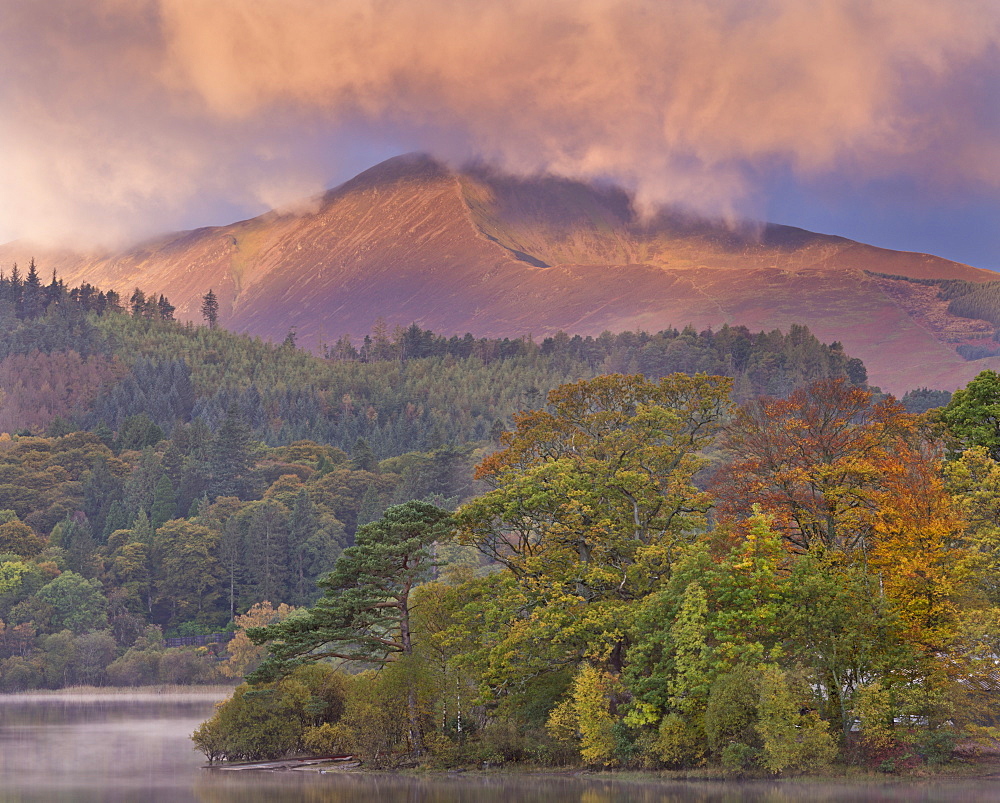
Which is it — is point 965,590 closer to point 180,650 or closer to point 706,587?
point 706,587

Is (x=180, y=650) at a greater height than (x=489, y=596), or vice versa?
(x=489, y=596)

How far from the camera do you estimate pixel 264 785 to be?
5019 centimetres

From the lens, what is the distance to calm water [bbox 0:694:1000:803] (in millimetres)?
41000

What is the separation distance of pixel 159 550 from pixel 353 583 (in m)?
108

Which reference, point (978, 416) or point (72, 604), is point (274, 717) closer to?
point (978, 416)

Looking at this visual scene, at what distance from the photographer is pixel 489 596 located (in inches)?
2165

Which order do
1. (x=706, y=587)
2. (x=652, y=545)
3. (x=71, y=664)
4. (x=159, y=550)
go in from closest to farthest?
(x=706, y=587) → (x=652, y=545) → (x=71, y=664) → (x=159, y=550)

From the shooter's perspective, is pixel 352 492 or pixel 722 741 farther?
pixel 352 492

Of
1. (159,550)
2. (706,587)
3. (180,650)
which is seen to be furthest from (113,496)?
(706,587)

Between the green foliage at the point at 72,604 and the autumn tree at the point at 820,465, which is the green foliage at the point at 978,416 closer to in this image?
the autumn tree at the point at 820,465

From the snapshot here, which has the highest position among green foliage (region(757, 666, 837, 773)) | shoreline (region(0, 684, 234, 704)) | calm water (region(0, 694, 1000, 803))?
green foliage (region(757, 666, 837, 773))

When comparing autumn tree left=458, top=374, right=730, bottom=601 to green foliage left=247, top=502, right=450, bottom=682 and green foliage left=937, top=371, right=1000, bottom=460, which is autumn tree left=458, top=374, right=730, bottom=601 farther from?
green foliage left=937, top=371, right=1000, bottom=460

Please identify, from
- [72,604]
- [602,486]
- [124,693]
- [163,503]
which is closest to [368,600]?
[602,486]

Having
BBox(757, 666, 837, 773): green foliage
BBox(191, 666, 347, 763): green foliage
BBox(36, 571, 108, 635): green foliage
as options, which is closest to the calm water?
BBox(757, 666, 837, 773): green foliage
